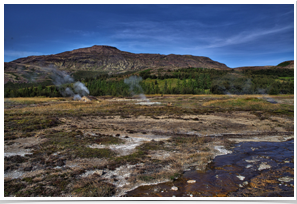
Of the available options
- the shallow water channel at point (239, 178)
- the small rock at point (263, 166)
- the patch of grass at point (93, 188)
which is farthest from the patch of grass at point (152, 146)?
the small rock at point (263, 166)

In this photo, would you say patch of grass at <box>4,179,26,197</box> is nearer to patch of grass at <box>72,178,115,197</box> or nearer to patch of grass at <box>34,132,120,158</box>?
patch of grass at <box>72,178,115,197</box>

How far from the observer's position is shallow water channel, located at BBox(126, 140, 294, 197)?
26.5ft

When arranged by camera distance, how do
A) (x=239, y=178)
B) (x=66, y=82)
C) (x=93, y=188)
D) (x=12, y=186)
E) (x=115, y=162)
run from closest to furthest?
(x=93, y=188) → (x=12, y=186) → (x=239, y=178) → (x=115, y=162) → (x=66, y=82)

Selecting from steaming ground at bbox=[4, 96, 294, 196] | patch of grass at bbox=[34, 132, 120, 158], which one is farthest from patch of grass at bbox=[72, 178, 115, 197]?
patch of grass at bbox=[34, 132, 120, 158]

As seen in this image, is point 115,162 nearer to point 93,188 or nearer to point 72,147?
point 93,188

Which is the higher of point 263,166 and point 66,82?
point 66,82

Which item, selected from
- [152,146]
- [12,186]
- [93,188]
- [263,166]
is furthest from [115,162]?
[263,166]

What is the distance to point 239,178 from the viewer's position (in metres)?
9.43

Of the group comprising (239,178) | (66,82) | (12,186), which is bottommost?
(239,178)

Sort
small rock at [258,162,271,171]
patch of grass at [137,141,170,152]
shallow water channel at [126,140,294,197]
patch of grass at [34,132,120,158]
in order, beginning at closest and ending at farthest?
shallow water channel at [126,140,294,197] → small rock at [258,162,271,171] → patch of grass at [34,132,120,158] → patch of grass at [137,141,170,152]

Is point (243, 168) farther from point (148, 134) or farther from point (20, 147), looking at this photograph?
point (20, 147)

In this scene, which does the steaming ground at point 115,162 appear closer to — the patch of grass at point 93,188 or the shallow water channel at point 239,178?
the patch of grass at point 93,188

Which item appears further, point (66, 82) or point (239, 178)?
point (66, 82)

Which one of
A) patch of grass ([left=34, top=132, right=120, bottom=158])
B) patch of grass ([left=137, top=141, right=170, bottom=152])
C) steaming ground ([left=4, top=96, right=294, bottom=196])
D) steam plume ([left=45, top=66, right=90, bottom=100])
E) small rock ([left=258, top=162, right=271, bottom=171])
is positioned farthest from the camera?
steam plume ([left=45, top=66, right=90, bottom=100])
